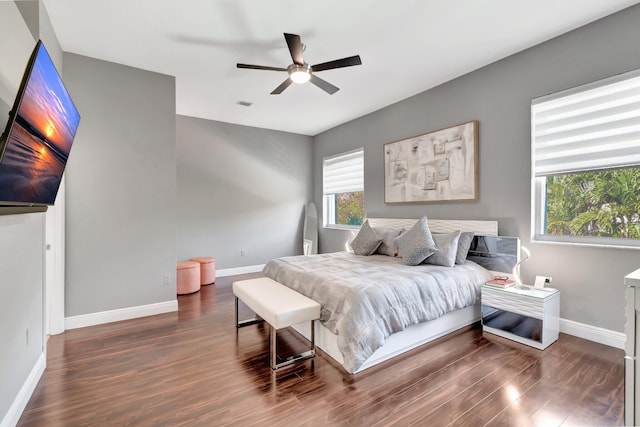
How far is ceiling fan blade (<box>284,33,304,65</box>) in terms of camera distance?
7.53ft

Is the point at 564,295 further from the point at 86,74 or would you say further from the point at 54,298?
the point at 86,74

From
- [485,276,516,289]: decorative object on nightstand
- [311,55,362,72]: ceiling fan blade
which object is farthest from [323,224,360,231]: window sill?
[311,55,362,72]: ceiling fan blade

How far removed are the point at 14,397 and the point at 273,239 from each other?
4.49 metres

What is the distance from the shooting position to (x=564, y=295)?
2832mm

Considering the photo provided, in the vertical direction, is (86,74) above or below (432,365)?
above

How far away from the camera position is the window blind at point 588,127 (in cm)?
247

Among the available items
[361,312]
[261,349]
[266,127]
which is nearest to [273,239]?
[266,127]

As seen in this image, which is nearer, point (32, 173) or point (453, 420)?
point (32, 173)

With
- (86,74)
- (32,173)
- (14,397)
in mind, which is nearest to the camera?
(32,173)

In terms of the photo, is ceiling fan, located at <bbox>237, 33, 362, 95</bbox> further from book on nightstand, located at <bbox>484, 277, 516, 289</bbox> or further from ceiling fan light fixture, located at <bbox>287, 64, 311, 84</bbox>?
book on nightstand, located at <bbox>484, 277, 516, 289</bbox>

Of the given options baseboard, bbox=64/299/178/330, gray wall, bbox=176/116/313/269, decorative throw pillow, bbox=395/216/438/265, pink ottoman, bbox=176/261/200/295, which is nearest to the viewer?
baseboard, bbox=64/299/178/330

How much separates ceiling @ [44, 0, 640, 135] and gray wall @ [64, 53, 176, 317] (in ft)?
A: 0.94

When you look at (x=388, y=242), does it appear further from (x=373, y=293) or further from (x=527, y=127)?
(x=527, y=127)

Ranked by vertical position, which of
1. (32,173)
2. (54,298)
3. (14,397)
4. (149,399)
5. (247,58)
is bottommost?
(149,399)
